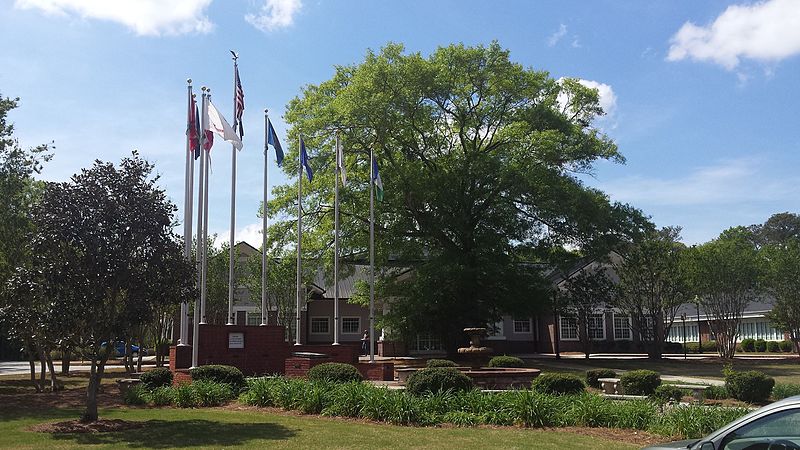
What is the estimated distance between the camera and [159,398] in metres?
17.8

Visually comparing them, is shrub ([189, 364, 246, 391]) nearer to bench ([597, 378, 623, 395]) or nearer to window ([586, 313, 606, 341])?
bench ([597, 378, 623, 395])

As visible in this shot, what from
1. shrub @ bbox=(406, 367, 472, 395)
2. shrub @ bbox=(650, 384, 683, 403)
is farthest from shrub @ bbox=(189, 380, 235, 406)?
shrub @ bbox=(650, 384, 683, 403)

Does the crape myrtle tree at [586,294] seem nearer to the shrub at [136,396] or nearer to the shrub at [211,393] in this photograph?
the shrub at [211,393]

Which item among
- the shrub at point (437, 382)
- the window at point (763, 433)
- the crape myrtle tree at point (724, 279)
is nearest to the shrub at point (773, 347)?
the crape myrtle tree at point (724, 279)

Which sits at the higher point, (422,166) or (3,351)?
(422,166)

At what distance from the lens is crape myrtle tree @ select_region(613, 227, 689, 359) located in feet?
138

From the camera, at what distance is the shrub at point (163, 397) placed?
17.7m

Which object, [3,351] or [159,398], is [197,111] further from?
[3,351]

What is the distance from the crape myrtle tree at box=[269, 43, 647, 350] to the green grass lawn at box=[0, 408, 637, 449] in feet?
66.0

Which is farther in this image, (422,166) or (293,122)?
(293,122)

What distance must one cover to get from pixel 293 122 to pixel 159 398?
23872 millimetres

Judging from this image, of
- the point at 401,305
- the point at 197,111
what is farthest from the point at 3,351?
the point at 197,111

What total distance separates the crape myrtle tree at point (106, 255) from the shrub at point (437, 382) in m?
5.43

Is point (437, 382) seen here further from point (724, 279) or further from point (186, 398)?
point (724, 279)
